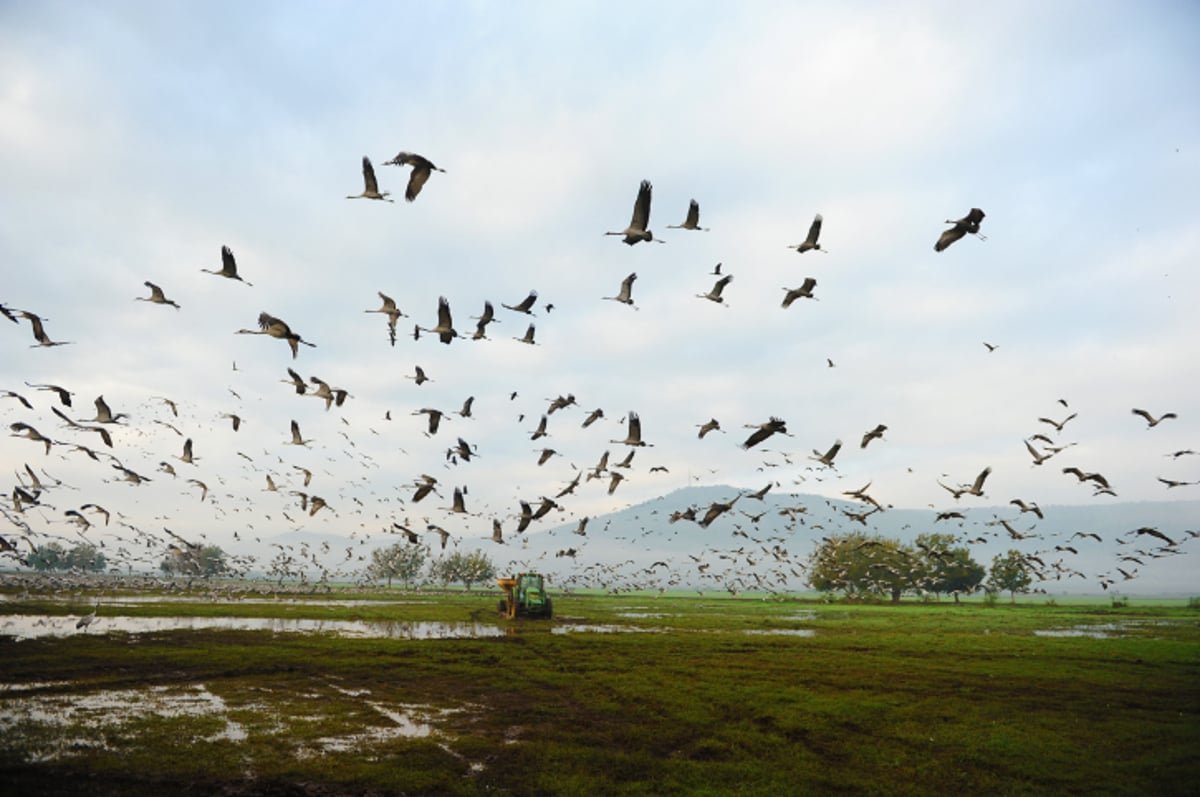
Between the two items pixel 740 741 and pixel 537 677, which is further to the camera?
pixel 537 677

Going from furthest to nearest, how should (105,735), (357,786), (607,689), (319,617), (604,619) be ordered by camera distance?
(604,619) < (319,617) < (607,689) < (105,735) < (357,786)

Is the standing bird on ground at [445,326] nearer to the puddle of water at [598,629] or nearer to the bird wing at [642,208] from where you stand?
the bird wing at [642,208]

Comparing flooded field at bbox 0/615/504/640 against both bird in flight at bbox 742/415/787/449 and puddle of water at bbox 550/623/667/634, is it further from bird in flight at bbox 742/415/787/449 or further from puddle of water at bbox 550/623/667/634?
bird in flight at bbox 742/415/787/449

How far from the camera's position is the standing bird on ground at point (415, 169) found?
1497 cm

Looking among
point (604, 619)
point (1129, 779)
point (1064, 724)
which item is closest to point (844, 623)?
point (604, 619)

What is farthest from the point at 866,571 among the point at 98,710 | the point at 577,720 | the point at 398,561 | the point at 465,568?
the point at 98,710

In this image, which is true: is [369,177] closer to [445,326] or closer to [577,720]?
[445,326]

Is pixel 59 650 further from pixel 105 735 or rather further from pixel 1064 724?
pixel 1064 724

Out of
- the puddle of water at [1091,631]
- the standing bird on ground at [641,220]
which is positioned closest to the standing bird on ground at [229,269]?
the standing bird on ground at [641,220]

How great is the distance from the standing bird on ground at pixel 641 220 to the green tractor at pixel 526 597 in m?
43.9

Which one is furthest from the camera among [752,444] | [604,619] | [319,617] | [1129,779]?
[604,619]

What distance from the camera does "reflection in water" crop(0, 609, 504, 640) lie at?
125 ft

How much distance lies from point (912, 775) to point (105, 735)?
1885cm

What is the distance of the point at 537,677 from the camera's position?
82.6 ft
